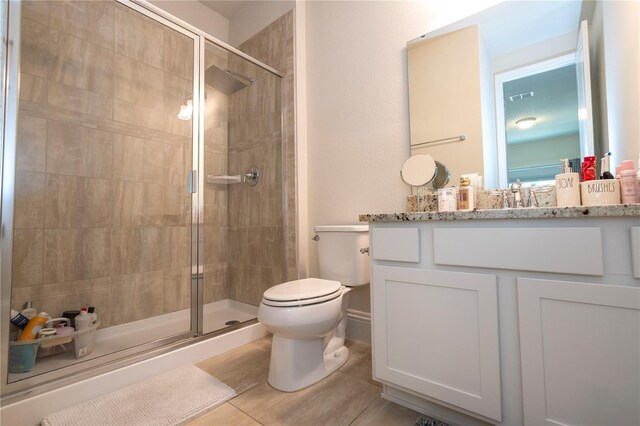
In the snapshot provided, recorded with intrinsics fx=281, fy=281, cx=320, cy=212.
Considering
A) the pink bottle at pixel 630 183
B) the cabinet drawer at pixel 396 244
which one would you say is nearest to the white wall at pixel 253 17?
the cabinet drawer at pixel 396 244

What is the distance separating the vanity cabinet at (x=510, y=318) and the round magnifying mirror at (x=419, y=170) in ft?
1.28

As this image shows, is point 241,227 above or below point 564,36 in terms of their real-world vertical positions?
below

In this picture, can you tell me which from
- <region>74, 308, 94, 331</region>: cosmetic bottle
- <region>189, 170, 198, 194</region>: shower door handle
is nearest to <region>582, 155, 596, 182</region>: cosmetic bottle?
<region>189, 170, 198, 194</region>: shower door handle

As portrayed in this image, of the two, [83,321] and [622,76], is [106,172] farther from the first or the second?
[622,76]

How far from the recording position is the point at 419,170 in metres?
1.40

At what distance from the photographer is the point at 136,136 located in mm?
1987

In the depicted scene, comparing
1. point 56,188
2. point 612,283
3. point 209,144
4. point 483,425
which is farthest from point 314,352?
point 56,188

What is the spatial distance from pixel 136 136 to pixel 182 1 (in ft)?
4.27

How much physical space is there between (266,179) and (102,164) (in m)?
1.07

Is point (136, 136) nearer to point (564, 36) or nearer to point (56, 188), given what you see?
point (56, 188)

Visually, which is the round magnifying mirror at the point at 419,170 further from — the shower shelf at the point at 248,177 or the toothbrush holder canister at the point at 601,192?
the shower shelf at the point at 248,177

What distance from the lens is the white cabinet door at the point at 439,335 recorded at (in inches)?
35.2

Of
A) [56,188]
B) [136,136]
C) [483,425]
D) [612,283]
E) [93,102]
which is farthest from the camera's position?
[136,136]

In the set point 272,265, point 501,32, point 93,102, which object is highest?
point 501,32
